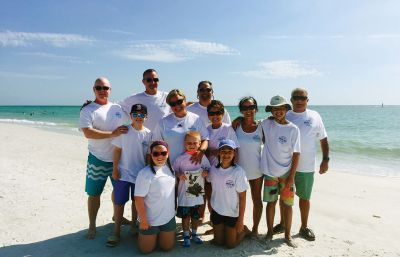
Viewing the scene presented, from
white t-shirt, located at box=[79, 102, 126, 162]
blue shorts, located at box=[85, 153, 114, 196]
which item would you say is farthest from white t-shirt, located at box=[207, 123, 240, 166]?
blue shorts, located at box=[85, 153, 114, 196]

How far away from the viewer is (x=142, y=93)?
17.4 ft

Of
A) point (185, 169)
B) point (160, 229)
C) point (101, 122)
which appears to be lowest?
point (160, 229)

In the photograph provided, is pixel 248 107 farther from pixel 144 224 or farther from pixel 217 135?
pixel 144 224

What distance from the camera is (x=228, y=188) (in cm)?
451

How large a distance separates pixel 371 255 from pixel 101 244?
392cm

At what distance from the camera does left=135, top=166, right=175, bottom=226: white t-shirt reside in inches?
169

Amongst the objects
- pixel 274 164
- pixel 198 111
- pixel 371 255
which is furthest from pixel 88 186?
pixel 371 255

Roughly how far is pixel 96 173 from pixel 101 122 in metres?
0.76

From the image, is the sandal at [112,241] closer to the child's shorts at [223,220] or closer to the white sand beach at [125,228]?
the white sand beach at [125,228]

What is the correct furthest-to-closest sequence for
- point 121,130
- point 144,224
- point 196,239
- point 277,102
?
point 196,239
point 277,102
point 121,130
point 144,224

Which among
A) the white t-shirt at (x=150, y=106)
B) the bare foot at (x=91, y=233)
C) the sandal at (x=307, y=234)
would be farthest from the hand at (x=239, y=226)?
the bare foot at (x=91, y=233)

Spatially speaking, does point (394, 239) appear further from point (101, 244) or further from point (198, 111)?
point (101, 244)

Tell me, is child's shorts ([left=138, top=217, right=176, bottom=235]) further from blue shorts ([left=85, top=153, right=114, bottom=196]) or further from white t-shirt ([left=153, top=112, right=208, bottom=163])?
blue shorts ([left=85, top=153, right=114, bottom=196])

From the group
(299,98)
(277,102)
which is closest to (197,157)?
(277,102)
